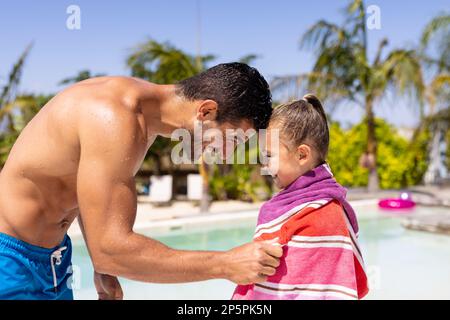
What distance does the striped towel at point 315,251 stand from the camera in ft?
5.53

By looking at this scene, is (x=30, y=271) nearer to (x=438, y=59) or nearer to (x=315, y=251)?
(x=315, y=251)

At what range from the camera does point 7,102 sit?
10.9 m

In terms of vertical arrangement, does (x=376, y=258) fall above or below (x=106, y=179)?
A: below

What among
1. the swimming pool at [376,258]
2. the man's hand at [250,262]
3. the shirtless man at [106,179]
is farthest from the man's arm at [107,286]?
the swimming pool at [376,258]

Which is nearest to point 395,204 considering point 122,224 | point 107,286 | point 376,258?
point 376,258

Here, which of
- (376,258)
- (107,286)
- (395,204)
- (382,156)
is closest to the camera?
(107,286)

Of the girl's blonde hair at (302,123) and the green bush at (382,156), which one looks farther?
the green bush at (382,156)

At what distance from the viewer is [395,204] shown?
38.6 ft

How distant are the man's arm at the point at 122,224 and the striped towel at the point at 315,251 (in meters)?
0.12

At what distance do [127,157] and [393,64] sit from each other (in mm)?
12799

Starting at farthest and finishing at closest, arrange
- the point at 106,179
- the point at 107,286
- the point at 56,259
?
1. the point at 107,286
2. the point at 56,259
3. the point at 106,179

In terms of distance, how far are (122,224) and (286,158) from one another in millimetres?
626

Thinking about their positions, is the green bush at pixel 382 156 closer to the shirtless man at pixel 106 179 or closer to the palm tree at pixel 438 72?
the palm tree at pixel 438 72
